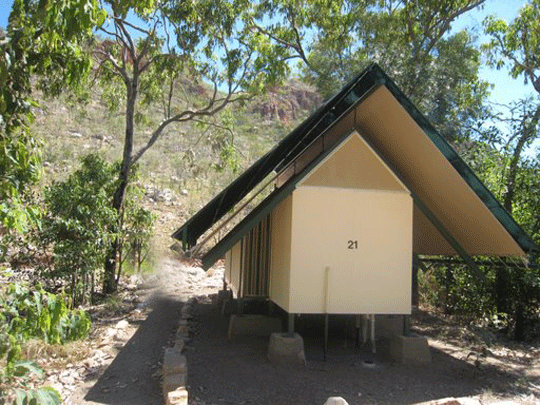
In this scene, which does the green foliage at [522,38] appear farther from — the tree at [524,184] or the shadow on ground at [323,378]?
the shadow on ground at [323,378]

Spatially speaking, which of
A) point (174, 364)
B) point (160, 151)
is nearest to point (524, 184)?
point (174, 364)

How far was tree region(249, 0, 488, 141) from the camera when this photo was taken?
477 inches

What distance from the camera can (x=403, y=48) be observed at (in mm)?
12844

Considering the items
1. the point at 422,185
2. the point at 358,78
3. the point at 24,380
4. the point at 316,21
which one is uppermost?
Result: the point at 316,21

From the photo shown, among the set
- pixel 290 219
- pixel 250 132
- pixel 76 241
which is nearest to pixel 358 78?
pixel 290 219

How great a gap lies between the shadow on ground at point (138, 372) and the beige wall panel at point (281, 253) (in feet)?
6.40

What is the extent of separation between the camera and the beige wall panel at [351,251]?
707cm

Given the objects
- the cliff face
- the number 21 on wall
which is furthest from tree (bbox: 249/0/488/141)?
the cliff face

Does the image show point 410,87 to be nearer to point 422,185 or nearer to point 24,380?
point 422,185

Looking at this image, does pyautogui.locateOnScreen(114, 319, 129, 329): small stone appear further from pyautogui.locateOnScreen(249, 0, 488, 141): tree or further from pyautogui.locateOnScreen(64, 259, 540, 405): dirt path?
pyautogui.locateOnScreen(249, 0, 488, 141): tree

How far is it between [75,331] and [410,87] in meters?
10.6

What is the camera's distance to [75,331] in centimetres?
286

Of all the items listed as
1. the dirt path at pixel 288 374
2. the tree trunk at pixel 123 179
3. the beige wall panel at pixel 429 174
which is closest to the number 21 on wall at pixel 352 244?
the beige wall panel at pixel 429 174

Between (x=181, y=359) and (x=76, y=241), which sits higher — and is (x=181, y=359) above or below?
below
